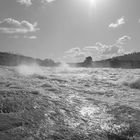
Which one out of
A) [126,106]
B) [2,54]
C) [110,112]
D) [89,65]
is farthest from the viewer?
[89,65]

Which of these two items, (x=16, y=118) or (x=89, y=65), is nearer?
(x=16, y=118)

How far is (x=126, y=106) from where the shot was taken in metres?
7.57

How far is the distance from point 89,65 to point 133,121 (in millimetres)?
50811

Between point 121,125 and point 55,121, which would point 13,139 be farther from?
point 121,125

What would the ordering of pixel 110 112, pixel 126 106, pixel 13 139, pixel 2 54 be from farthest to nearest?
pixel 2 54
pixel 126 106
pixel 110 112
pixel 13 139

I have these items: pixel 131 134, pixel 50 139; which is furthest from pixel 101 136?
pixel 50 139

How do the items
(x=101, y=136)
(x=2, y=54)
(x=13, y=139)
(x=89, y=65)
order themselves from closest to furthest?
(x=13, y=139) → (x=101, y=136) → (x=2, y=54) → (x=89, y=65)

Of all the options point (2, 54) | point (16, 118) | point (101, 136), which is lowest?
point (101, 136)

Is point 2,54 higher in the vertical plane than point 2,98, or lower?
higher

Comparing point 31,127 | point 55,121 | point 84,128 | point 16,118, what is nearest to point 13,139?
point 31,127

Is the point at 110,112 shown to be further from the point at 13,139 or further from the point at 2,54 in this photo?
the point at 2,54

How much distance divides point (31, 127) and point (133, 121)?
3414mm

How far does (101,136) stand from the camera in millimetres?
4852

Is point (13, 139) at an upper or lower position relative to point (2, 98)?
lower
